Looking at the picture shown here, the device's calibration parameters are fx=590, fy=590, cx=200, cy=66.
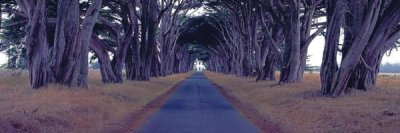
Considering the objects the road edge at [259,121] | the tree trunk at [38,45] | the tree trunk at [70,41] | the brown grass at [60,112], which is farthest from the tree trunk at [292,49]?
the tree trunk at [38,45]

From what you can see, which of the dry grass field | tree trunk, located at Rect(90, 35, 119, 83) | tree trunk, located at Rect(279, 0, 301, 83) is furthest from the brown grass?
tree trunk, located at Rect(90, 35, 119, 83)

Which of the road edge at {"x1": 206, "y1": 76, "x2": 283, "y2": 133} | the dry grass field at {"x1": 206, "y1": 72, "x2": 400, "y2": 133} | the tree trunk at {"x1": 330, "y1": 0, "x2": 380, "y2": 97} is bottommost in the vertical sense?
the road edge at {"x1": 206, "y1": 76, "x2": 283, "y2": 133}

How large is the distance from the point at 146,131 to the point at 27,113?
267 cm

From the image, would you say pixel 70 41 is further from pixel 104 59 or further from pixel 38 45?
pixel 104 59

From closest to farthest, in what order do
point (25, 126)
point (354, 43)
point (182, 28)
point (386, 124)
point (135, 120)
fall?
point (25, 126) → point (386, 124) → point (135, 120) → point (354, 43) → point (182, 28)

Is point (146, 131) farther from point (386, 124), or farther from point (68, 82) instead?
point (68, 82)

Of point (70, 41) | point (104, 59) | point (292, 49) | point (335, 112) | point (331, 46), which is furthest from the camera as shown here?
point (104, 59)

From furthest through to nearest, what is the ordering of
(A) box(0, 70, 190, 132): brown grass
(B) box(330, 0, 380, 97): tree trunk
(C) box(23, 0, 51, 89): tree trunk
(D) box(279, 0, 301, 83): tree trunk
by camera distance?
(D) box(279, 0, 301, 83): tree trunk < (C) box(23, 0, 51, 89): tree trunk < (B) box(330, 0, 380, 97): tree trunk < (A) box(0, 70, 190, 132): brown grass

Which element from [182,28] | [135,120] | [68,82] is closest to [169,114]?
[135,120]

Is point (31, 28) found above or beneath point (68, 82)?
above

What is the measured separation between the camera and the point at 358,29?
783 inches

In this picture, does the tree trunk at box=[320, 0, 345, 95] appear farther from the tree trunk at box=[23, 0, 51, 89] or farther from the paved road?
the tree trunk at box=[23, 0, 51, 89]

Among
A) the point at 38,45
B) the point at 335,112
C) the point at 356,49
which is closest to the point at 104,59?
the point at 38,45

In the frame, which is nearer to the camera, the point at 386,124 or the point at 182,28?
the point at 386,124
